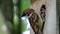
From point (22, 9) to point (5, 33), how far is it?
6.6 inches

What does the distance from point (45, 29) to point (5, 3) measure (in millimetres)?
341

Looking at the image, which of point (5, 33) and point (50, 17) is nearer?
point (5, 33)

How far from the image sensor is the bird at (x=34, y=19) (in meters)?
0.76

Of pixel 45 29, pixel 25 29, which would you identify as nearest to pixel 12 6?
pixel 25 29

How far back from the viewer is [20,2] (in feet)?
2.43

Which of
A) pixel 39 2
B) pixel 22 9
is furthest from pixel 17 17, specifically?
pixel 39 2

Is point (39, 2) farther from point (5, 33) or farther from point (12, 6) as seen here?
point (5, 33)

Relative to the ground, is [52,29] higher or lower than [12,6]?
lower

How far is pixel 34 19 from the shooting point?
0.81 metres

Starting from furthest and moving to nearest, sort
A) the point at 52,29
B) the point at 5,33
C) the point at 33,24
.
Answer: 1. the point at 52,29
2. the point at 33,24
3. the point at 5,33

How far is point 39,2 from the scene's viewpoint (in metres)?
0.85

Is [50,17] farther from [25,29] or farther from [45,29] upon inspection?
[25,29]

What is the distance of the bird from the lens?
76cm

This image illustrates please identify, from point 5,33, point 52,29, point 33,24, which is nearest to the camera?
point 5,33
